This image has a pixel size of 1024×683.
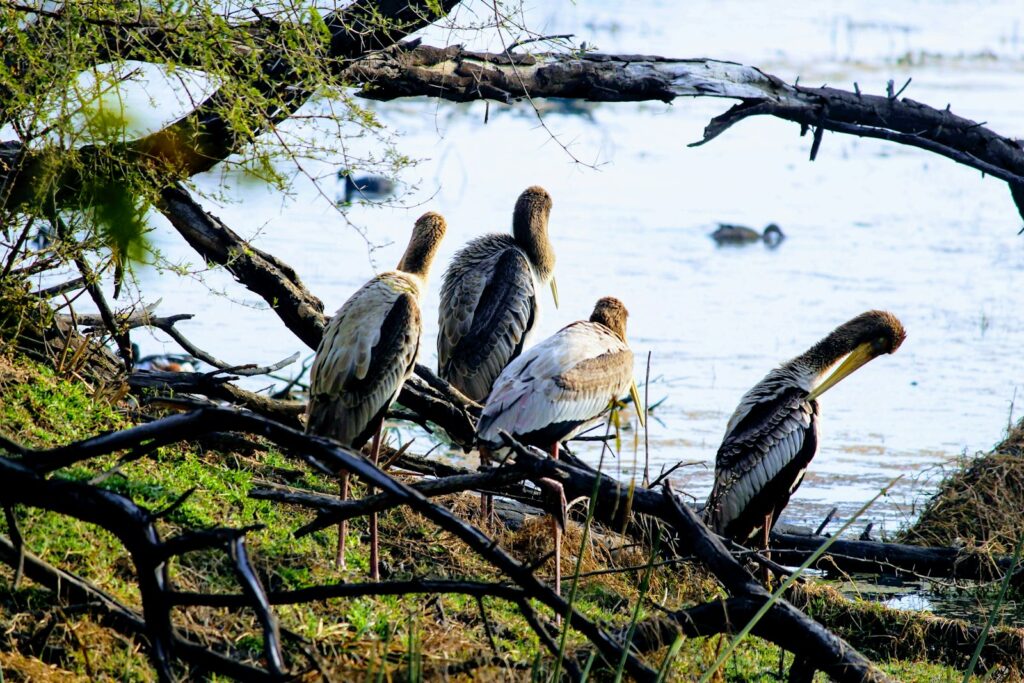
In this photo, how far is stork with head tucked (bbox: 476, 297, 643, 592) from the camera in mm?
5840

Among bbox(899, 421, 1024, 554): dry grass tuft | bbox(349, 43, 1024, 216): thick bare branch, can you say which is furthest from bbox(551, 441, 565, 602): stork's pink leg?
bbox(899, 421, 1024, 554): dry grass tuft

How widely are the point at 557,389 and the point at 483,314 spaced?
136 centimetres

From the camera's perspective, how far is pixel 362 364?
519cm

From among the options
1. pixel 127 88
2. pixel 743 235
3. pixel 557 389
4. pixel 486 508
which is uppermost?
Answer: pixel 743 235

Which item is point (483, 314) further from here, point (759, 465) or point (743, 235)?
point (743, 235)

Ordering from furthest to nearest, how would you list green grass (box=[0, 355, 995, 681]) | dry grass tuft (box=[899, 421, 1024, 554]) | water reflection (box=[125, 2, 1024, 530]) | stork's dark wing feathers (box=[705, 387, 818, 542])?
water reflection (box=[125, 2, 1024, 530]) → dry grass tuft (box=[899, 421, 1024, 554]) → stork's dark wing feathers (box=[705, 387, 818, 542]) → green grass (box=[0, 355, 995, 681])

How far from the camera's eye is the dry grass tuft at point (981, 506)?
6844 millimetres

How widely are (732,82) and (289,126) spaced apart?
8.06 feet

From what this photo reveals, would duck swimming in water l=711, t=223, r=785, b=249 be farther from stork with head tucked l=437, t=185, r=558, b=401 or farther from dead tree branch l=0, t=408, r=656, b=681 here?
dead tree branch l=0, t=408, r=656, b=681

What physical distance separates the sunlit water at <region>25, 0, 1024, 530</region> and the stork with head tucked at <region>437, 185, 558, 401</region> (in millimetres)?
783

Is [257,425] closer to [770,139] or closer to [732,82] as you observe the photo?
[732,82]

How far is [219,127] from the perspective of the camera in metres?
5.55

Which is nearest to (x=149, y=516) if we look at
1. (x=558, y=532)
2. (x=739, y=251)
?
(x=558, y=532)

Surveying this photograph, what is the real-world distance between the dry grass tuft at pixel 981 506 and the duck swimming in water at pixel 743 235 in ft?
26.2
